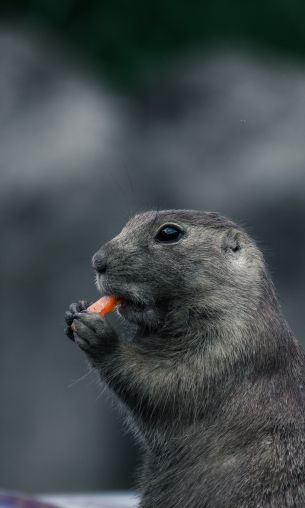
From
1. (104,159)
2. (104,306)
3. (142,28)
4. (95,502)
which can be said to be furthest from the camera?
(142,28)

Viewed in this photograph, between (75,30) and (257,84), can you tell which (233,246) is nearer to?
(257,84)

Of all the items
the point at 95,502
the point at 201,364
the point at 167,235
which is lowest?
the point at 95,502

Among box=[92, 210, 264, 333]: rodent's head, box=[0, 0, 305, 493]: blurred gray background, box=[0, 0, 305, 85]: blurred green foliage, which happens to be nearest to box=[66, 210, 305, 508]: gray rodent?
box=[92, 210, 264, 333]: rodent's head

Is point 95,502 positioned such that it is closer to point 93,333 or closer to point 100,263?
point 93,333

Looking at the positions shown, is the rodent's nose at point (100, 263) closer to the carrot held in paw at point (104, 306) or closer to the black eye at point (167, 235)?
the carrot held in paw at point (104, 306)

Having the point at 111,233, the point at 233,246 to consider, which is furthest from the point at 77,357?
the point at 233,246

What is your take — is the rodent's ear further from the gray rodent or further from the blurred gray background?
the blurred gray background

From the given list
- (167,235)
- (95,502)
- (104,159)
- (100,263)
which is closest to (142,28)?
(104,159)

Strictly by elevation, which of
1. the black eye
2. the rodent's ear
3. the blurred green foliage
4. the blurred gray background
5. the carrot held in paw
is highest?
the black eye
